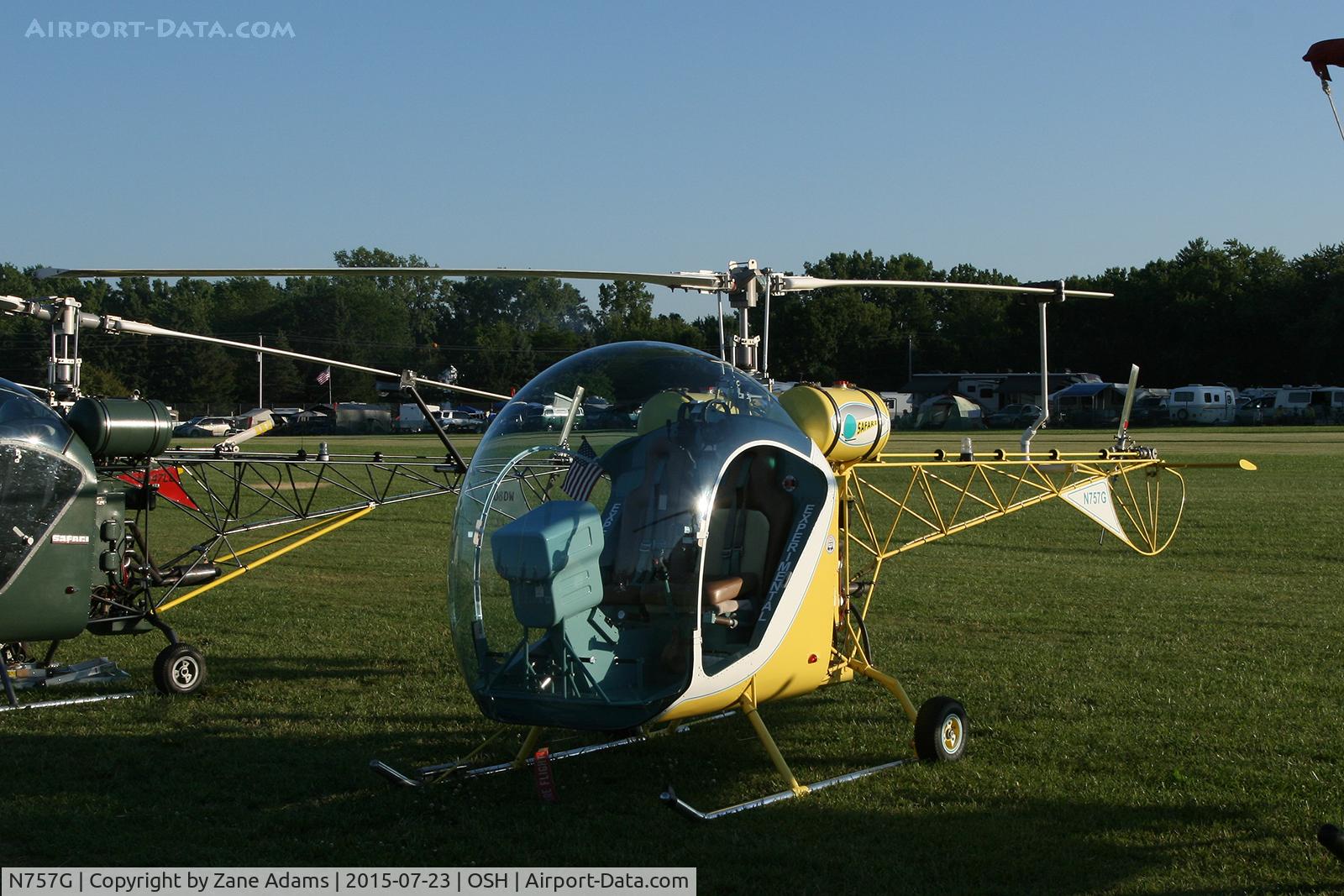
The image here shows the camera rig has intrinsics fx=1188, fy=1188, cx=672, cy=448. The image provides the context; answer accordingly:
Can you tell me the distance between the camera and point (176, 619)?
11047mm

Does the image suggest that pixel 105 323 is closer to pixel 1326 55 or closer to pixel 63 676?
pixel 63 676

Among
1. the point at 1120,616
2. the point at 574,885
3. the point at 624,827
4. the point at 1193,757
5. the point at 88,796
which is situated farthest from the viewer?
the point at 1120,616

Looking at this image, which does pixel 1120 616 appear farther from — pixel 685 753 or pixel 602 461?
pixel 602 461

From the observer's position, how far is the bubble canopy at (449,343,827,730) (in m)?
5.32

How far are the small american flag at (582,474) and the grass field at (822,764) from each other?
1501mm

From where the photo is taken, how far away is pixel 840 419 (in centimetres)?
665

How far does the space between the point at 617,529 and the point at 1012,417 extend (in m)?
62.3

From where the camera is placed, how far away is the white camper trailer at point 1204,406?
208 feet

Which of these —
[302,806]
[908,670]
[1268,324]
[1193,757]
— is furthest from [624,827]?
[1268,324]

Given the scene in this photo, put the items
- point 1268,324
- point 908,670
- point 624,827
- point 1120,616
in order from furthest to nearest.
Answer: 1. point 1268,324
2. point 1120,616
3. point 908,670
4. point 624,827

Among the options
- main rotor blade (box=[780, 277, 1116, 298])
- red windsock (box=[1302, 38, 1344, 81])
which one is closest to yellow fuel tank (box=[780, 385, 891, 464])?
main rotor blade (box=[780, 277, 1116, 298])

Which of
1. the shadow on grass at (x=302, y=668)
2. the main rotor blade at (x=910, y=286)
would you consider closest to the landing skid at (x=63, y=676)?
the shadow on grass at (x=302, y=668)

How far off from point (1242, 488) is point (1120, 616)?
50.8ft

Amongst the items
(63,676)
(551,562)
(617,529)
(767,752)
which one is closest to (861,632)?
(767,752)
